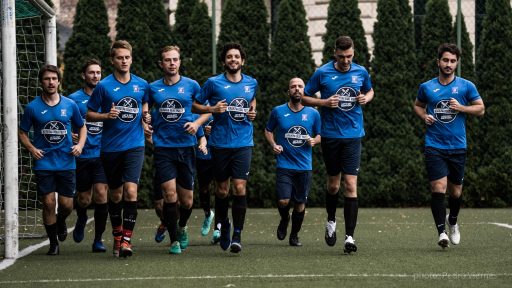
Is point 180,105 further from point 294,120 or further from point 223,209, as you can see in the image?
point 294,120

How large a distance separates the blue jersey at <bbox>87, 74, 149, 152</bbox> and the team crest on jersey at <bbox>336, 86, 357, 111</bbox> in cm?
209

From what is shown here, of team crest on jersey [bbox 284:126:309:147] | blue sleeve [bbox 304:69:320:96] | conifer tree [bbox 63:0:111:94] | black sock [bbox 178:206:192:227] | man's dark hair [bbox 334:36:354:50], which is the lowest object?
black sock [bbox 178:206:192:227]

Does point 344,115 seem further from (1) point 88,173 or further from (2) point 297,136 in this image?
(1) point 88,173

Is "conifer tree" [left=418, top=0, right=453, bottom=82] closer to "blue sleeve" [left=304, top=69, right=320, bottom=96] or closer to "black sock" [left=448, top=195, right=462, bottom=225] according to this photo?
"black sock" [left=448, top=195, right=462, bottom=225]

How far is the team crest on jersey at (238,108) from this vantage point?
38.9 feet

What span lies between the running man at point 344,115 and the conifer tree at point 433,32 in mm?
10913

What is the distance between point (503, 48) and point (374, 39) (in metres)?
2.58

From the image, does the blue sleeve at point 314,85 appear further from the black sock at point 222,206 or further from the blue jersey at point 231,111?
the black sock at point 222,206

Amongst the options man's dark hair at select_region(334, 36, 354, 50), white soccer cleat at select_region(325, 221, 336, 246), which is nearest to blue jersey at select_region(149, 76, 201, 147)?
man's dark hair at select_region(334, 36, 354, 50)

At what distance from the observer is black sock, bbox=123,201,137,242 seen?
11.4 metres

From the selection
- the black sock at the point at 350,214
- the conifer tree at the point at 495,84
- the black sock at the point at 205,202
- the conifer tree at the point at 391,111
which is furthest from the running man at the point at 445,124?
the conifer tree at the point at 495,84

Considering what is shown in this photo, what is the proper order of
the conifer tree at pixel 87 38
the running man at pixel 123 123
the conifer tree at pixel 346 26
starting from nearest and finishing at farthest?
the running man at pixel 123 123
the conifer tree at pixel 87 38
the conifer tree at pixel 346 26

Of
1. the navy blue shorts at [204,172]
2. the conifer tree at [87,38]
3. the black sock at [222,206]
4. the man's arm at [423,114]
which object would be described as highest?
the conifer tree at [87,38]

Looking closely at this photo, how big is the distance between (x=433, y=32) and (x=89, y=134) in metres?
10.9
